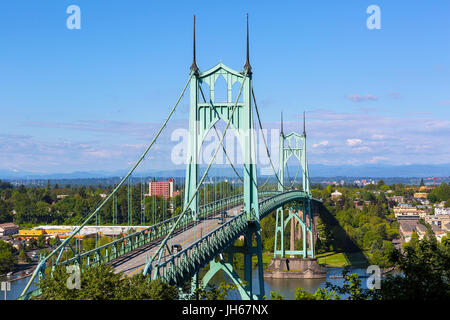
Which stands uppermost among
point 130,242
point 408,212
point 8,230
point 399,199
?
point 130,242

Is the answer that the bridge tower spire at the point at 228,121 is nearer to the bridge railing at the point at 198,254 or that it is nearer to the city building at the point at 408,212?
the bridge railing at the point at 198,254

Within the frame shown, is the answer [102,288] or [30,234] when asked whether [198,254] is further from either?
[30,234]

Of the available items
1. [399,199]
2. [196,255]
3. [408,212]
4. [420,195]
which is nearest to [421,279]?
[196,255]
